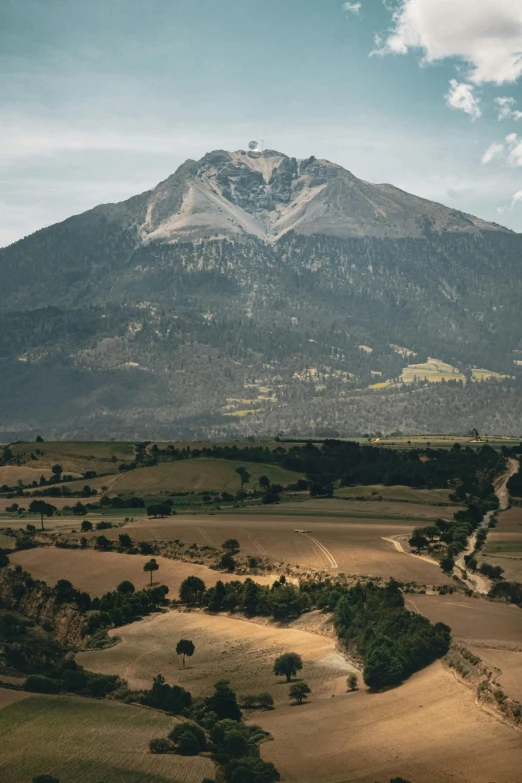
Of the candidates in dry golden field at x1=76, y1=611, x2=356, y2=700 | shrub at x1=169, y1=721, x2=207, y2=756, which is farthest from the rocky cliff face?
shrub at x1=169, y1=721, x2=207, y2=756

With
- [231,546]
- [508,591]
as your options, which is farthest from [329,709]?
[231,546]

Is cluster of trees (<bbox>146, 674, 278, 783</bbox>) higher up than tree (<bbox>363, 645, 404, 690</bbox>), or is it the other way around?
tree (<bbox>363, 645, 404, 690</bbox>)

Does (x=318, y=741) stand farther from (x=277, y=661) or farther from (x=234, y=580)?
(x=234, y=580)

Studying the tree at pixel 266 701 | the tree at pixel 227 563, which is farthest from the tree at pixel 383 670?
the tree at pixel 227 563

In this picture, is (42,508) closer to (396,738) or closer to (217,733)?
(217,733)

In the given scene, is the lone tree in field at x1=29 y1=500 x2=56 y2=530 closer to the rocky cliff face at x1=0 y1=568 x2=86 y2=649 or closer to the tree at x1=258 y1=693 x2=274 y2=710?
the rocky cliff face at x1=0 y1=568 x2=86 y2=649

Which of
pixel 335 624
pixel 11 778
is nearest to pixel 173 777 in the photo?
pixel 11 778

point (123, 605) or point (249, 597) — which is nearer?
point (249, 597)
